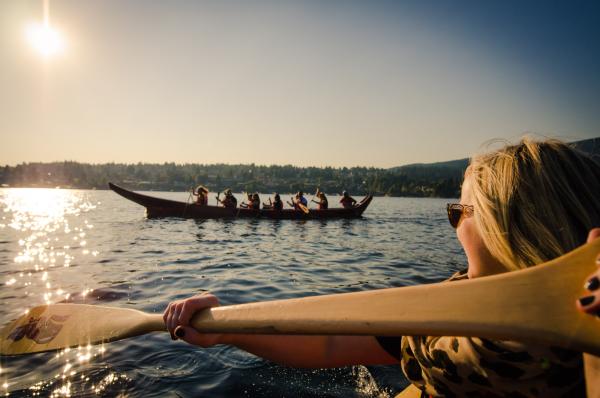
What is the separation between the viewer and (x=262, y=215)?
82.5ft

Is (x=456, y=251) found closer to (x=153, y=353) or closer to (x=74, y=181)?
(x=153, y=353)

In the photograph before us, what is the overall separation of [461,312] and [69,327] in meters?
3.42

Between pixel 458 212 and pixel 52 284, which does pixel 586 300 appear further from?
pixel 52 284

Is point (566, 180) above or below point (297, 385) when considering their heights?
above

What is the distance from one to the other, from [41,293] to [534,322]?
363 inches

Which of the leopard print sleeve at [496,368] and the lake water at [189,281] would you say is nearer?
the leopard print sleeve at [496,368]

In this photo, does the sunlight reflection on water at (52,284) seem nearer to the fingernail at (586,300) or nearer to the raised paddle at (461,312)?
the raised paddle at (461,312)

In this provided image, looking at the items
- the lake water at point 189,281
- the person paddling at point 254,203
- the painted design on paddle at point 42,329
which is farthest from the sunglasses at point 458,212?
the person paddling at point 254,203

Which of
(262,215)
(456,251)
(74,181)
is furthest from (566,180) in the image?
(74,181)

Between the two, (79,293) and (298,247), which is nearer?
(79,293)

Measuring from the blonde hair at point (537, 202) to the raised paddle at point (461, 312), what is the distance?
230 mm

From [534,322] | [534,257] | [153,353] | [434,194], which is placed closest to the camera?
[534,322]

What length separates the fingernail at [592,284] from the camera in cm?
90

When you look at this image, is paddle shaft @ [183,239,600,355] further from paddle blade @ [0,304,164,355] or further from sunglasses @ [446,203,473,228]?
paddle blade @ [0,304,164,355]
